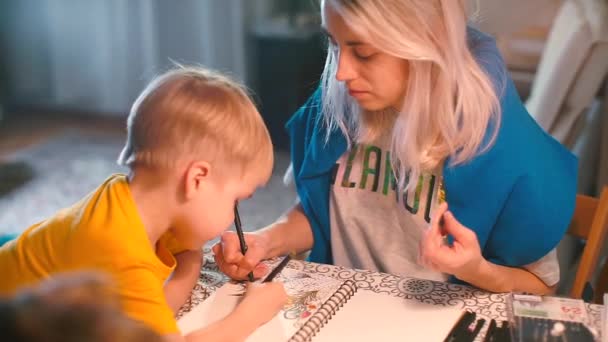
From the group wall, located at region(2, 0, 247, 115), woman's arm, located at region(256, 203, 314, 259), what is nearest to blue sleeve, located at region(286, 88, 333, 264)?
woman's arm, located at region(256, 203, 314, 259)

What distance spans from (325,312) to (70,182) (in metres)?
2.40

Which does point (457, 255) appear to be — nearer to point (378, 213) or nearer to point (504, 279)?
point (504, 279)

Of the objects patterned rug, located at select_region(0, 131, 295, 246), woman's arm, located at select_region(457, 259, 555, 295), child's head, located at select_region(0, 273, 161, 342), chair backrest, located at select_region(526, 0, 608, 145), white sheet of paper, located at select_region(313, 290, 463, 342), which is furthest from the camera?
patterned rug, located at select_region(0, 131, 295, 246)

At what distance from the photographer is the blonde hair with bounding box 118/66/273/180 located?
A: 3.40 feet

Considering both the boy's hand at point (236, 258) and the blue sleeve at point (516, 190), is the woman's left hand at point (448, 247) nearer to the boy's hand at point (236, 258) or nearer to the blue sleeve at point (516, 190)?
the blue sleeve at point (516, 190)

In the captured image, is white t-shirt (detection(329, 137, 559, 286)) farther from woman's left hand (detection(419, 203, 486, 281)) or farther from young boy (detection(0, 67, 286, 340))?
young boy (detection(0, 67, 286, 340))

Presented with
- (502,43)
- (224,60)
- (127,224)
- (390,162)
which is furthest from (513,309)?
(224,60)

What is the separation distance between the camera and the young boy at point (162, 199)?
3.25ft

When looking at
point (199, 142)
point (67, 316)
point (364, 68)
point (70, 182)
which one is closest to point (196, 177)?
point (199, 142)

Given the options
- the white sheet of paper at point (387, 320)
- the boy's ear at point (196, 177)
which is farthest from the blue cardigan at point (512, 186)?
the boy's ear at point (196, 177)

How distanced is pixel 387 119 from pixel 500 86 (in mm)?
215

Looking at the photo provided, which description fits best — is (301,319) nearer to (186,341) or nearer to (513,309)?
(186,341)

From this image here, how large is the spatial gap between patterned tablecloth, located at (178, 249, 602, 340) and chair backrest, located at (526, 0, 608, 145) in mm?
1213

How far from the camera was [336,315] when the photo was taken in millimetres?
1124
